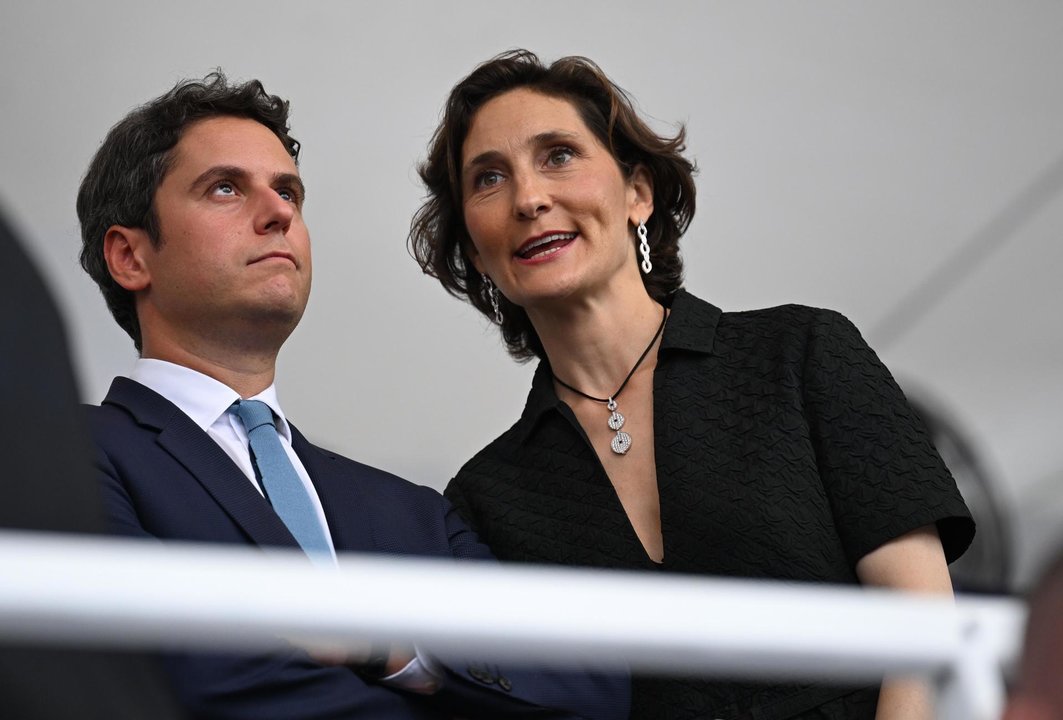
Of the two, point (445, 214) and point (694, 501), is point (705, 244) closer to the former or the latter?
point (445, 214)

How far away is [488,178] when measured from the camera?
2.41 metres

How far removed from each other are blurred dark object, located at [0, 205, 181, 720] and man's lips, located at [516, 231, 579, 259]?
4.87 feet

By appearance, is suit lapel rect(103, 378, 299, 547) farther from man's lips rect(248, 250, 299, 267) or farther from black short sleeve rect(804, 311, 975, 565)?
black short sleeve rect(804, 311, 975, 565)

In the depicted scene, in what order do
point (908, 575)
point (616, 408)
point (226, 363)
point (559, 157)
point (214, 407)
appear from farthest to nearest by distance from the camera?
point (559, 157), point (616, 408), point (226, 363), point (214, 407), point (908, 575)

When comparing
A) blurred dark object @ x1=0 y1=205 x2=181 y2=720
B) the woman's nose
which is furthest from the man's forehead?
blurred dark object @ x1=0 y1=205 x2=181 y2=720

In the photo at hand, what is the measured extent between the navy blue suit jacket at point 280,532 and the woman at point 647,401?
0.18m

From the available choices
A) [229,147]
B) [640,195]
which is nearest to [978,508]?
[640,195]

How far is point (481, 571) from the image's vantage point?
2.31 ft

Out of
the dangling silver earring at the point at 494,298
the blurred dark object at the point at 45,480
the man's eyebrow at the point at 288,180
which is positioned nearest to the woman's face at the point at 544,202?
the dangling silver earring at the point at 494,298

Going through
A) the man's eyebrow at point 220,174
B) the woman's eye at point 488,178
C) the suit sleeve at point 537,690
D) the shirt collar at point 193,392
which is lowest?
the suit sleeve at point 537,690

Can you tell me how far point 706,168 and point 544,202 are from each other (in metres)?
2.63

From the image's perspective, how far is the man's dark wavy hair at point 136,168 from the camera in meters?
2.31

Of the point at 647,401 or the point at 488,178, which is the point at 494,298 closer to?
the point at 488,178

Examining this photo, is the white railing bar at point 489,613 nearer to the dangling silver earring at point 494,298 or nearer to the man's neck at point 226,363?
the man's neck at point 226,363
